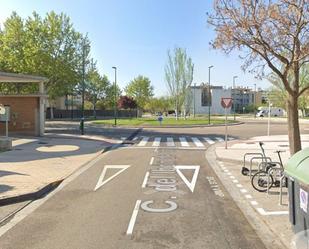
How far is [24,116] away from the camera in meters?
32.6

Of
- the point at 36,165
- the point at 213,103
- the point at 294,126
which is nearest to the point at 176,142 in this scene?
the point at 36,165

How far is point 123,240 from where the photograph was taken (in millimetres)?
6953

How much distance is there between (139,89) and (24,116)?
72.2m

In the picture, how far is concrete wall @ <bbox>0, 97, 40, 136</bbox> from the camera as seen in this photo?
3244 cm

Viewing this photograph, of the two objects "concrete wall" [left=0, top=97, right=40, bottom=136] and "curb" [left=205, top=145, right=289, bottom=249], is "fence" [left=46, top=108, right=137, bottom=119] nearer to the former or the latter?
"concrete wall" [left=0, top=97, right=40, bottom=136]

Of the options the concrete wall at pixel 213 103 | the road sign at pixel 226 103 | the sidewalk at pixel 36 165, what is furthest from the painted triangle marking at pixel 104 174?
the concrete wall at pixel 213 103

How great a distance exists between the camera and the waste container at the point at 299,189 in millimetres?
4723

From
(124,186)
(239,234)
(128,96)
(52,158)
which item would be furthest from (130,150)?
(128,96)

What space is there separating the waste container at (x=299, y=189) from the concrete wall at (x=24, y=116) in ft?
95.2

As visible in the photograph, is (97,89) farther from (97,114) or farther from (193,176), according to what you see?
(193,176)

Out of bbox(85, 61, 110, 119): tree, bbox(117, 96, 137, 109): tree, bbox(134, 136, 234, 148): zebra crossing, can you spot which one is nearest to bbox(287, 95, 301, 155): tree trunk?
bbox(134, 136, 234, 148): zebra crossing

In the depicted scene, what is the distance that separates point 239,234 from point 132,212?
8.11 feet

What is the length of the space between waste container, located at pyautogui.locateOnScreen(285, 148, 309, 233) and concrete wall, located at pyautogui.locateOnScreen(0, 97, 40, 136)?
29.0 meters

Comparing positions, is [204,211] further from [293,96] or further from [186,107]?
[186,107]
